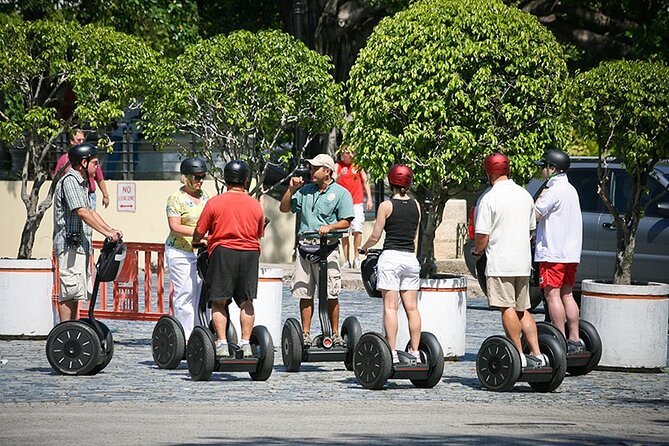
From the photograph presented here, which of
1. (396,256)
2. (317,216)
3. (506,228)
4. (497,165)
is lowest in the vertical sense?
(396,256)

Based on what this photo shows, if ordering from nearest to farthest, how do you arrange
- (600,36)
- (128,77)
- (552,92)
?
(552,92) < (128,77) < (600,36)

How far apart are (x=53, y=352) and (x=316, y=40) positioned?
13.1 meters

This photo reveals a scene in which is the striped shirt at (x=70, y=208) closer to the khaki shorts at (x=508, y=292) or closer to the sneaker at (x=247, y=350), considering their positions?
the sneaker at (x=247, y=350)

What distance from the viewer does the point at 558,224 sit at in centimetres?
1292

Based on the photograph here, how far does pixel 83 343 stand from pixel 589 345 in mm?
4257

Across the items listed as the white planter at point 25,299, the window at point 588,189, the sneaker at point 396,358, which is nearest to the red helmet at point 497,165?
the sneaker at point 396,358

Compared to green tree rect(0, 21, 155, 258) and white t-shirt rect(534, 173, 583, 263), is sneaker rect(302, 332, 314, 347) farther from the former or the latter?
green tree rect(0, 21, 155, 258)

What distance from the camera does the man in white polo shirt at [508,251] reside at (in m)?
11.7

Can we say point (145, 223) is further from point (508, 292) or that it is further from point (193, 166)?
point (508, 292)

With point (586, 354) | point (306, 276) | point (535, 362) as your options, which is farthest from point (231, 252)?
point (586, 354)

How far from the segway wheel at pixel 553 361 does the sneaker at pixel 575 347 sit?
0.90 meters

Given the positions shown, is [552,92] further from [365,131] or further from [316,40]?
[316,40]

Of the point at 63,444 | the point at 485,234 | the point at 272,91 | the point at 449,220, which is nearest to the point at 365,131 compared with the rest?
the point at 485,234

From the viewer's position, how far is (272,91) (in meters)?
19.7
